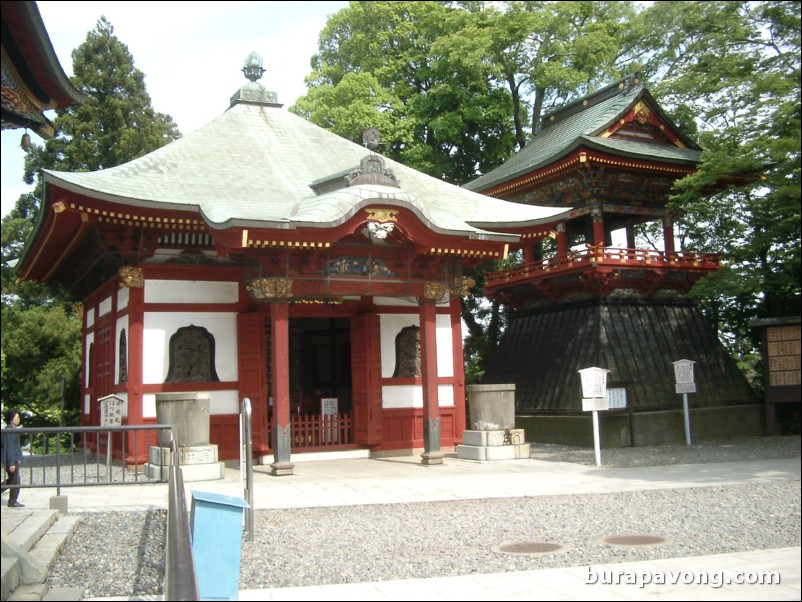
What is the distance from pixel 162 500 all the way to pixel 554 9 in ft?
88.0

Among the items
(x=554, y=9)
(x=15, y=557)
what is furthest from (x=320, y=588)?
(x=554, y=9)

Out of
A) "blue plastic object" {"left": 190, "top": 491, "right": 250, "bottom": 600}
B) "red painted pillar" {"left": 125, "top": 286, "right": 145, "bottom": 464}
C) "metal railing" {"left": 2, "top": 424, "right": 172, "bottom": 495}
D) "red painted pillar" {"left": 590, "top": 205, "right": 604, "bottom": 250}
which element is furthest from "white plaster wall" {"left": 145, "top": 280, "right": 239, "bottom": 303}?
"red painted pillar" {"left": 590, "top": 205, "right": 604, "bottom": 250}

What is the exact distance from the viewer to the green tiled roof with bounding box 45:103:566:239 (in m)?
14.1

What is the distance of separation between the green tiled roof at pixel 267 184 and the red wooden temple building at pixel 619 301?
326cm

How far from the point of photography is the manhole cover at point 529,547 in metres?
7.59

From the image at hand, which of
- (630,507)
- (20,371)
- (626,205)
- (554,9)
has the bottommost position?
(630,507)

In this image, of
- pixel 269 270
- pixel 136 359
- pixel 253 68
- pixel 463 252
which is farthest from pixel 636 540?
pixel 253 68

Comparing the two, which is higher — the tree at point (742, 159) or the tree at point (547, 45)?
the tree at point (547, 45)

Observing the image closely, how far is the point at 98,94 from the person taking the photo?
29.0 metres

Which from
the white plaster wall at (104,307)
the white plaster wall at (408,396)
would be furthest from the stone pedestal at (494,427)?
the white plaster wall at (104,307)

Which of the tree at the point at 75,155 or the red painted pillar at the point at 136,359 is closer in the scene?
the red painted pillar at the point at 136,359

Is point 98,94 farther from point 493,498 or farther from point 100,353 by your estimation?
point 493,498

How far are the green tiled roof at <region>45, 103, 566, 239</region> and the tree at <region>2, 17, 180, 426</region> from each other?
1046 cm

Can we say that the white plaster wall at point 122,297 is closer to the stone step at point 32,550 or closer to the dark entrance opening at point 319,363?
the dark entrance opening at point 319,363
